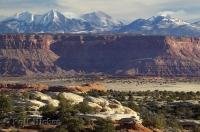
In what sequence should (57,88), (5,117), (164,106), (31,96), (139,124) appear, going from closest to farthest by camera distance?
1. (139,124)
2. (5,117)
3. (31,96)
4. (164,106)
5. (57,88)

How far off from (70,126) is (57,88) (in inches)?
2346

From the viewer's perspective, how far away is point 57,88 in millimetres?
114562

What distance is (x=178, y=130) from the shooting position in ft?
204

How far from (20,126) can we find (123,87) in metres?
111

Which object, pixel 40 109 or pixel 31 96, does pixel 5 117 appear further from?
pixel 31 96

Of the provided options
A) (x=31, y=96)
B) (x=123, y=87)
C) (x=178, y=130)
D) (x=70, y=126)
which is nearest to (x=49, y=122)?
(x=70, y=126)

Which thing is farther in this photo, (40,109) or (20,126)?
(40,109)

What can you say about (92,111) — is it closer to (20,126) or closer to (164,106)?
(20,126)

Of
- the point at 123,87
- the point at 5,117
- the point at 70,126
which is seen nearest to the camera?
the point at 70,126

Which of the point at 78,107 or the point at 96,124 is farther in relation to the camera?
the point at 78,107

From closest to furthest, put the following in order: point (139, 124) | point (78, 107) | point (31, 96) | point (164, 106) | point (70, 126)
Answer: point (70, 126)
point (139, 124)
point (78, 107)
point (31, 96)
point (164, 106)

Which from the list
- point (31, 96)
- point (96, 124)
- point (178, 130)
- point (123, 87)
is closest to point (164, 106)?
point (31, 96)

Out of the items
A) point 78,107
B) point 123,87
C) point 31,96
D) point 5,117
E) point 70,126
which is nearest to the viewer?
point 70,126

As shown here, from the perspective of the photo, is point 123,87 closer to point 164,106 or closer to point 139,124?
point 164,106
